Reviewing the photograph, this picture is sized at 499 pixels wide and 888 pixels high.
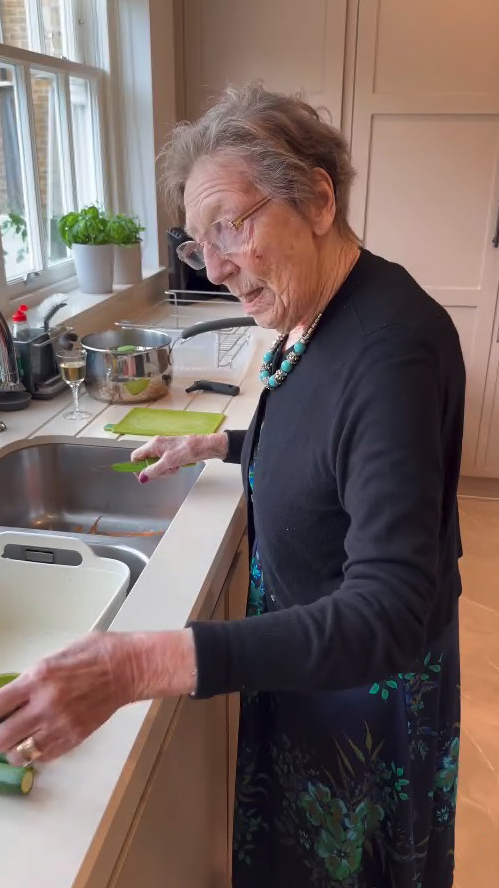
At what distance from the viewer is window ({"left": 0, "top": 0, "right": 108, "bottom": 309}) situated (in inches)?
75.0

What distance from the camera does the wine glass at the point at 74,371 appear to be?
1569 mm

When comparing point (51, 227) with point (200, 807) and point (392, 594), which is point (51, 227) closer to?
→ point (200, 807)

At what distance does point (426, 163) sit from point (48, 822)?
9.01 feet

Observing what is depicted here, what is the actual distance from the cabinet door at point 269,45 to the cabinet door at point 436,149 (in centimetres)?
10

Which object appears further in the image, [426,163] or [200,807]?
[426,163]

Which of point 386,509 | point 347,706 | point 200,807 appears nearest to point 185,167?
point 386,509

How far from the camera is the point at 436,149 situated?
2.77 meters

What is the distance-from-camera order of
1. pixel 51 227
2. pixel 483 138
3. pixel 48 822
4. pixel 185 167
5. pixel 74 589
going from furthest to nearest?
pixel 483 138 < pixel 51 227 < pixel 74 589 < pixel 185 167 < pixel 48 822

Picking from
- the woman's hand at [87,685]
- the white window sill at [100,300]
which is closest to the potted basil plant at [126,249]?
the white window sill at [100,300]

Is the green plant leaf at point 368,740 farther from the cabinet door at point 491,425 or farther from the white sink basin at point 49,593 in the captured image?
the cabinet door at point 491,425

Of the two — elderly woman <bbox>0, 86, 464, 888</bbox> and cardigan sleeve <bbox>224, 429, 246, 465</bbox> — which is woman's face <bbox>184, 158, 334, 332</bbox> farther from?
cardigan sleeve <bbox>224, 429, 246, 465</bbox>

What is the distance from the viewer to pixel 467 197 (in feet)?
9.25

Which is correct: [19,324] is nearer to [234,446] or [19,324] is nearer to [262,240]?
[234,446]

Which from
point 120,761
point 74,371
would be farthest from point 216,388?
point 120,761
